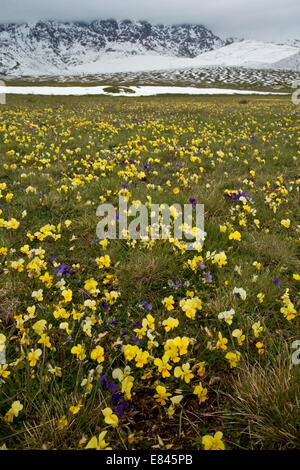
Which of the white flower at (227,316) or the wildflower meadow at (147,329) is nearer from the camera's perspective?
the wildflower meadow at (147,329)

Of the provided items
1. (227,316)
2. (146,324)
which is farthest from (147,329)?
(227,316)

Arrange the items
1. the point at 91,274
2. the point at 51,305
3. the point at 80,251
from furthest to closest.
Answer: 1. the point at 80,251
2. the point at 91,274
3. the point at 51,305

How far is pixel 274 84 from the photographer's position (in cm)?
15162

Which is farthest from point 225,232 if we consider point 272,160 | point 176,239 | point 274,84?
point 274,84

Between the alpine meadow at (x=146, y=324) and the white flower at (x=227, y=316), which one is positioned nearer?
the alpine meadow at (x=146, y=324)

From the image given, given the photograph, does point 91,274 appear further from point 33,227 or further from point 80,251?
point 33,227

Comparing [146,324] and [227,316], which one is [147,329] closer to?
[146,324]

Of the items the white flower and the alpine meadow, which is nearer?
the alpine meadow

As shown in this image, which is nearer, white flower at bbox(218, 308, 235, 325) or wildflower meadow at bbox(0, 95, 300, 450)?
wildflower meadow at bbox(0, 95, 300, 450)

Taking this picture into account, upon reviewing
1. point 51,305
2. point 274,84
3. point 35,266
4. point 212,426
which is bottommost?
point 212,426

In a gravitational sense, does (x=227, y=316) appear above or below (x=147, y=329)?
above
